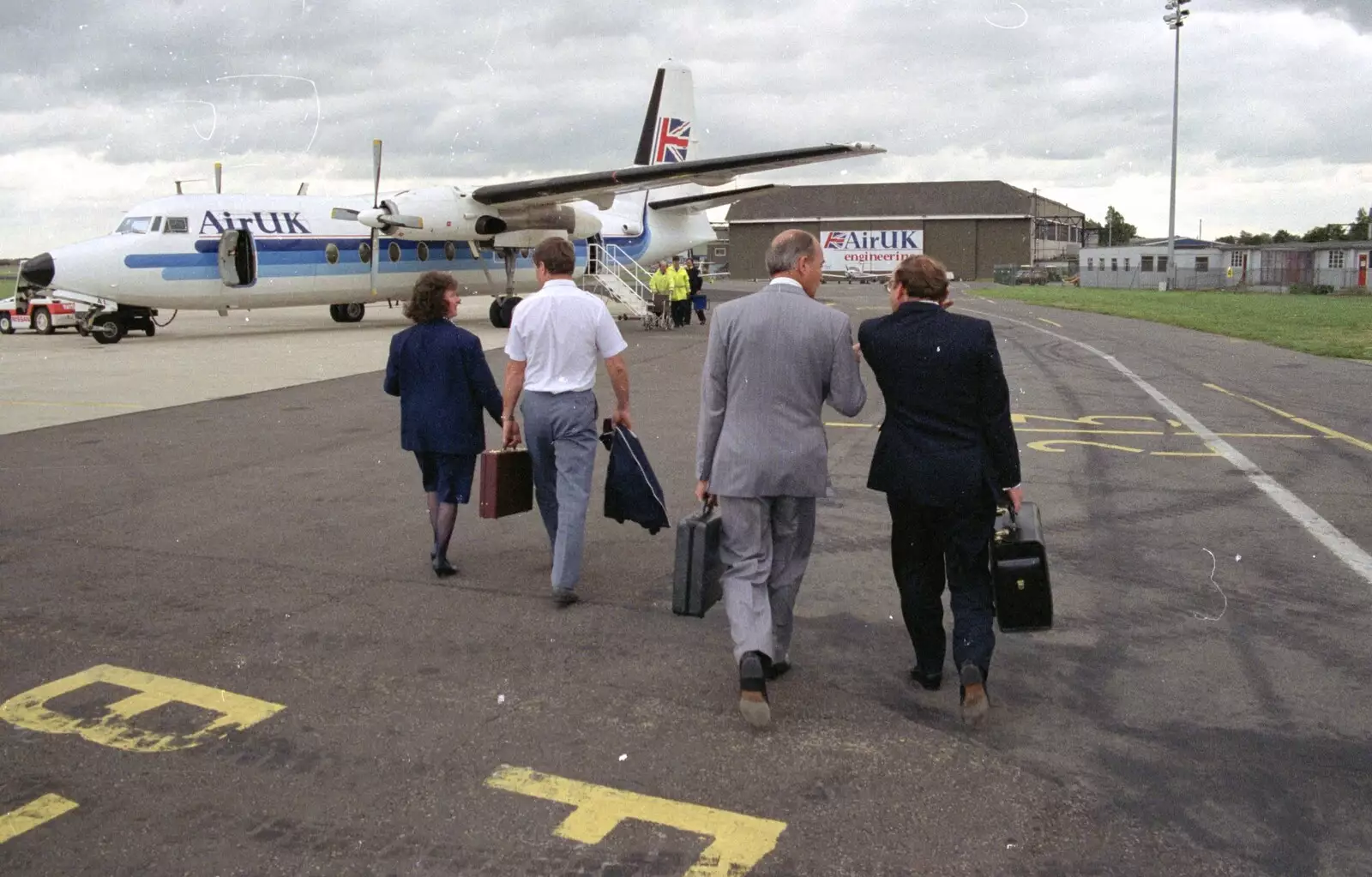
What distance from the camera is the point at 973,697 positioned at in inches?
165

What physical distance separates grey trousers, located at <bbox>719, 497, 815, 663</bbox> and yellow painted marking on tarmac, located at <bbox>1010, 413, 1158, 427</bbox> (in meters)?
7.59

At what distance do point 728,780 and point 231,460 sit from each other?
7.31m

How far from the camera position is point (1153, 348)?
20484 mm

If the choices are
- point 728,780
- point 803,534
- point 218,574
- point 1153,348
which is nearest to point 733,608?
point 803,534

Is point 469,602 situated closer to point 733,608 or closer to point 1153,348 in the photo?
point 733,608

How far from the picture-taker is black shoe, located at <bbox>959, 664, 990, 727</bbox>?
4.17 metres

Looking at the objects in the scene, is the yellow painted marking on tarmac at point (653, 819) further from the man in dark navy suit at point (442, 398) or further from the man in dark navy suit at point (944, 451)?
the man in dark navy suit at point (442, 398)

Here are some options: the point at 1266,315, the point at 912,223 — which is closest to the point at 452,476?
the point at 1266,315

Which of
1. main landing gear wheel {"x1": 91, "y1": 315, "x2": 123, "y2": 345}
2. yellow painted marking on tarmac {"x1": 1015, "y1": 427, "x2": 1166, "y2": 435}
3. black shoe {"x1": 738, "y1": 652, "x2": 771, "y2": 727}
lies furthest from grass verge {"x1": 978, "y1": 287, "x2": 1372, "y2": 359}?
main landing gear wheel {"x1": 91, "y1": 315, "x2": 123, "y2": 345}

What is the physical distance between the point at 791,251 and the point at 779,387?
0.57m

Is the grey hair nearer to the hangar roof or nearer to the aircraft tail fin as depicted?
the aircraft tail fin

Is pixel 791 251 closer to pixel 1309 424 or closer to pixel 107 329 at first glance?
pixel 1309 424

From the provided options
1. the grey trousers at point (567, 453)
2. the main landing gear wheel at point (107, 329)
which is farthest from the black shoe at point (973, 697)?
the main landing gear wheel at point (107, 329)

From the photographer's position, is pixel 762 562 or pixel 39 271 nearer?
pixel 762 562
